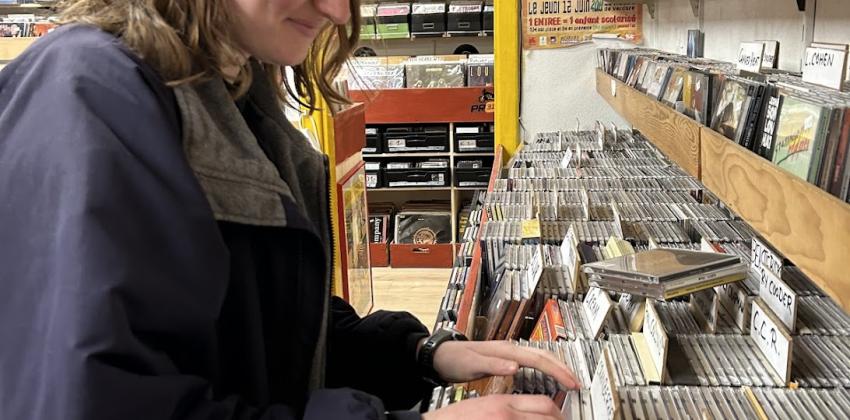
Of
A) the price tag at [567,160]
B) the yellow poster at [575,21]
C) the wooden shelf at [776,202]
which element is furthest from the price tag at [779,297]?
the yellow poster at [575,21]

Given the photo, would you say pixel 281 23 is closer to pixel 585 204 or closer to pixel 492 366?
pixel 492 366

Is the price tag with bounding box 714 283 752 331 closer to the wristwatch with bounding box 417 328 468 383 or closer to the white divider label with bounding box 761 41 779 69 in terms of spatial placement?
the wristwatch with bounding box 417 328 468 383

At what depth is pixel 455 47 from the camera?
23.5 ft

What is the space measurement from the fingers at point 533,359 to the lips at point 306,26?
0.56 meters

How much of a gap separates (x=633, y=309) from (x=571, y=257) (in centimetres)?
33

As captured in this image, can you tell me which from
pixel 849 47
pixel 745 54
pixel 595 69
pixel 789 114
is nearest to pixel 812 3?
pixel 745 54

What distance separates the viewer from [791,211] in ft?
3.30

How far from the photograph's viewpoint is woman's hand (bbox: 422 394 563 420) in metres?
0.87

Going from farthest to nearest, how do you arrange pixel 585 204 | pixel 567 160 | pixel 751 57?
1. pixel 567 160
2. pixel 585 204
3. pixel 751 57

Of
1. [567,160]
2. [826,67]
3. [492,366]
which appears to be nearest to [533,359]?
[492,366]

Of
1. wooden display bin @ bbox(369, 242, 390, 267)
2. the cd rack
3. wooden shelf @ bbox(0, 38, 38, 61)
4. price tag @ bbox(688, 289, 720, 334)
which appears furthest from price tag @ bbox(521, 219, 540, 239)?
wooden display bin @ bbox(369, 242, 390, 267)

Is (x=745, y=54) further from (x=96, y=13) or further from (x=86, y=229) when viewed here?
(x=86, y=229)

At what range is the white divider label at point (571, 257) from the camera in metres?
1.77

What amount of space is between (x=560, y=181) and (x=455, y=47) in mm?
4424
